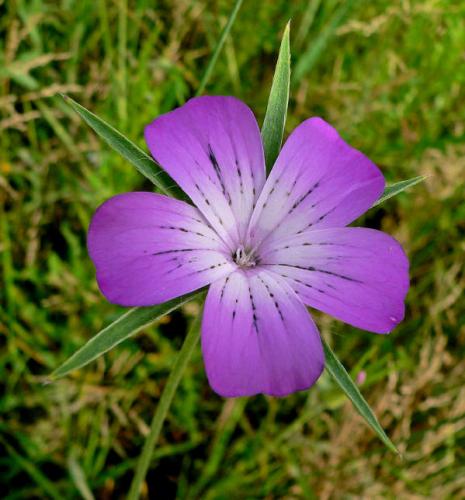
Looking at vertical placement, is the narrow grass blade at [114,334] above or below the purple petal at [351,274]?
below

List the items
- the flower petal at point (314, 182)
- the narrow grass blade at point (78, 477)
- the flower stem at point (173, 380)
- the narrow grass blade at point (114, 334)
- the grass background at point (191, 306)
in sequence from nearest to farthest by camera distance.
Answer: the narrow grass blade at point (114, 334) → the flower stem at point (173, 380) → the flower petal at point (314, 182) → the narrow grass blade at point (78, 477) → the grass background at point (191, 306)

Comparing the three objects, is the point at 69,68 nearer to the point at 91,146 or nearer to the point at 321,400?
the point at 91,146

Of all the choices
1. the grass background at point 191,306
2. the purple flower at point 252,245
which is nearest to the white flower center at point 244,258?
the purple flower at point 252,245

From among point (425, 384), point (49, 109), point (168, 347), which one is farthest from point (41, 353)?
point (425, 384)

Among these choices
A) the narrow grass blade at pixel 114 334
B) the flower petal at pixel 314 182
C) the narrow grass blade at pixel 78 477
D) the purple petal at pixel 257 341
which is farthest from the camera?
the narrow grass blade at pixel 78 477

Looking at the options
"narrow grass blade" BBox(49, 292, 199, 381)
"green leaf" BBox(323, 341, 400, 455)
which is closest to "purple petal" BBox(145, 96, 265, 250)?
"narrow grass blade" BBox(49, 292, 199, 381)

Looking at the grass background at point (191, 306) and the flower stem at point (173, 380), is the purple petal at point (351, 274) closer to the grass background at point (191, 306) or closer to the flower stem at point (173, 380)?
the flower stem at point (173, 380)

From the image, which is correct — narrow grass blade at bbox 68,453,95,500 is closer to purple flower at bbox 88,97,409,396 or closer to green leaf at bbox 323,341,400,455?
purple flower at bbox 88,97,409,396
